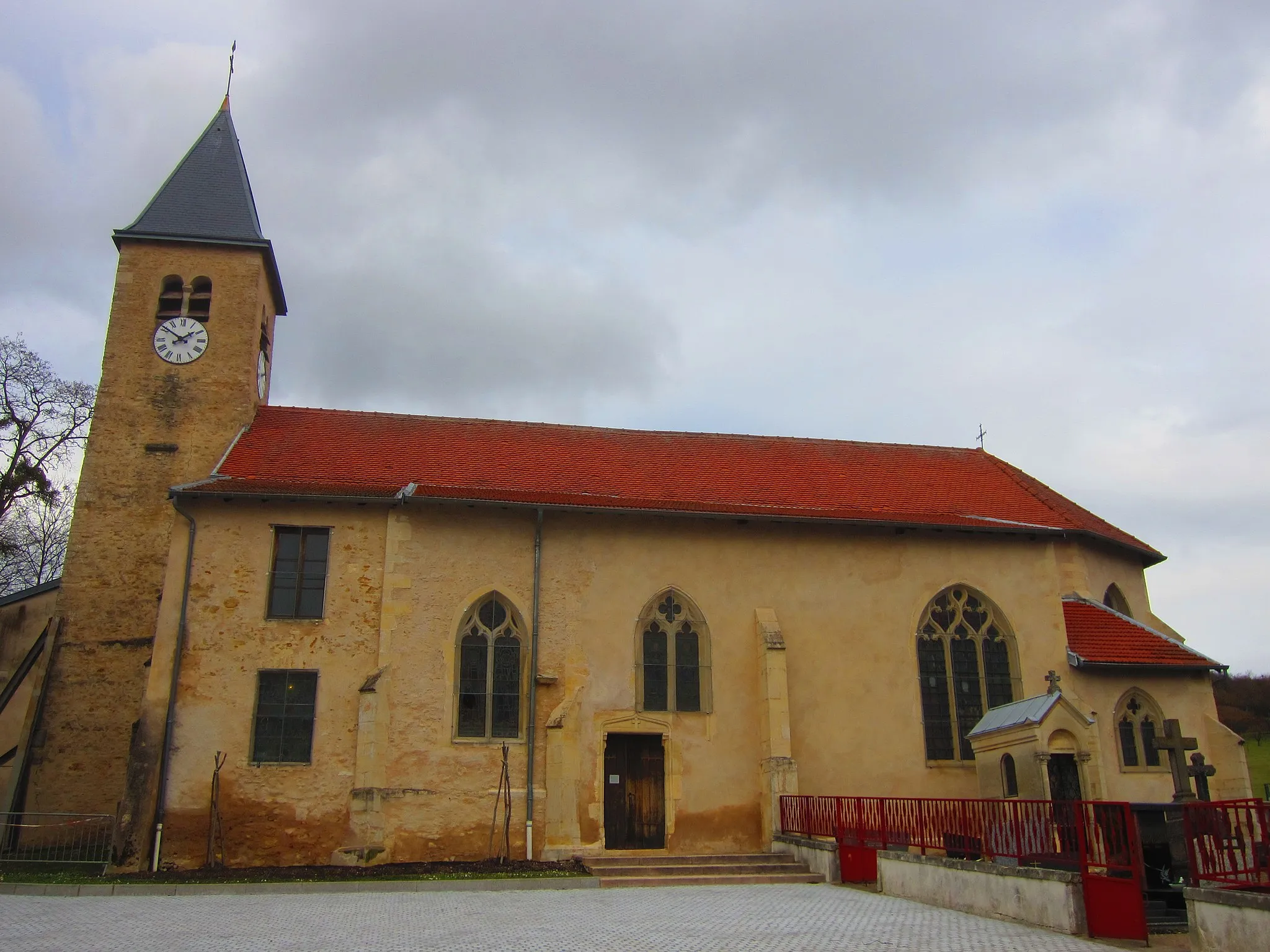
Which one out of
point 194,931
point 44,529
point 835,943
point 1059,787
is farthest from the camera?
point 44,529

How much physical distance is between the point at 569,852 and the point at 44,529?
24.5 meters

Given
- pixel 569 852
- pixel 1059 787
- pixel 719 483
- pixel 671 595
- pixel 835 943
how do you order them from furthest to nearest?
pixel 719 483 < pixel 671 595 < pixel 569 852 < pixel 1059 787 < pixel 835 943

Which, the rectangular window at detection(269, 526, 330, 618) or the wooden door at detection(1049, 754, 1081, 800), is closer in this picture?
the wooden door at detection(1049, 754, 1081, 800)

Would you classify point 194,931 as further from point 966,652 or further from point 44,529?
point 44,529

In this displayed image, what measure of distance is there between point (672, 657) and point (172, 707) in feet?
29.5

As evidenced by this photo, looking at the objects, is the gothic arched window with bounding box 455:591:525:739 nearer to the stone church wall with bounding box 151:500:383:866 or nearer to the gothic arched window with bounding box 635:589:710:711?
the stone church wall with bounding box 151:500:383:866

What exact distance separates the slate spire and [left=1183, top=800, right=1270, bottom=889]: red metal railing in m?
21.8

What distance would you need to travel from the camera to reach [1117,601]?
23.1 meters

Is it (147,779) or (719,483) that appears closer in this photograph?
(147,779)

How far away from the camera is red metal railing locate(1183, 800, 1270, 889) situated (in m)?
8.25

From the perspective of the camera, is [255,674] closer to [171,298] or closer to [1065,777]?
[171,298]

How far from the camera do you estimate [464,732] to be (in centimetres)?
1825

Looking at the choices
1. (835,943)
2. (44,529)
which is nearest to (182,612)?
(835,943)

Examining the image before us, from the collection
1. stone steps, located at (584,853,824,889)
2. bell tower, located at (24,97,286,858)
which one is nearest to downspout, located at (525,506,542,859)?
stone steps, located at (584,853,824,889)
